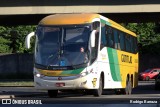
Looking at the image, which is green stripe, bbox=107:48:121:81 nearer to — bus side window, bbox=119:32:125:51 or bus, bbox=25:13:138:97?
bus, bbox=25:13:138:97

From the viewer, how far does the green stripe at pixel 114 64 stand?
68.8ft

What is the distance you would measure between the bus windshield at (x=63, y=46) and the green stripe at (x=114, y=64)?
244cm

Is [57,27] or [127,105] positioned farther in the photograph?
[57,27]

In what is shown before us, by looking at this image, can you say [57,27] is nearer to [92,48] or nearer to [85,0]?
[92,48]

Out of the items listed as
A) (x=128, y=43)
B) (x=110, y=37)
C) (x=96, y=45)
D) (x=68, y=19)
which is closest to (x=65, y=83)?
(x=96, y=45)

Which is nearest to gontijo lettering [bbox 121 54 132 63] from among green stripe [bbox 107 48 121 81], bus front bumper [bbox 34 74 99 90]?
green stripe [bbox 107 48 121 81]

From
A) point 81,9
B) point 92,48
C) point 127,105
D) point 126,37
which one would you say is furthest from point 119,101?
point 81,9

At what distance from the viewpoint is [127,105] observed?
18.6 ft

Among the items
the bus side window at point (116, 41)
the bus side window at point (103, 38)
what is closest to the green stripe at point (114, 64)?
the bus side window at point (116, 41)

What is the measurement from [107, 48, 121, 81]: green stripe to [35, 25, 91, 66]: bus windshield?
2.44m

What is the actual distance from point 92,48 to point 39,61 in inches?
83.5

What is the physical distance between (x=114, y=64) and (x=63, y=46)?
4.02 m

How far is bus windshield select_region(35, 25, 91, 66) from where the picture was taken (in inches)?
723

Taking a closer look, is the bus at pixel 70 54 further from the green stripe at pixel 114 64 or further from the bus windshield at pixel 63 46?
the green stripe at pixel 114 64
